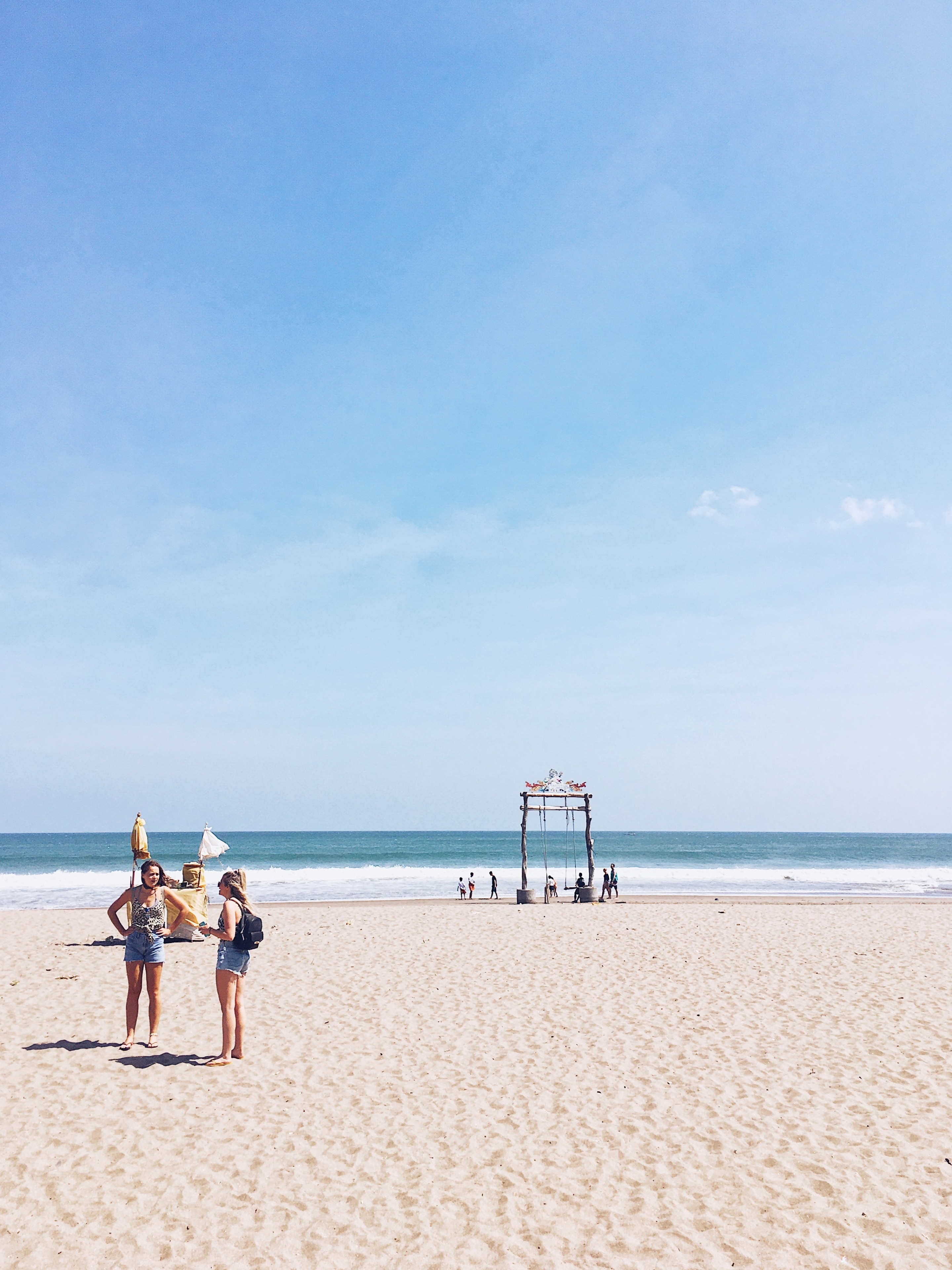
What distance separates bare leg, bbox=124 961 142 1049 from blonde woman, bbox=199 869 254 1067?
1117 mm

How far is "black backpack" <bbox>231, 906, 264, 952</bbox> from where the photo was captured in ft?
27.3

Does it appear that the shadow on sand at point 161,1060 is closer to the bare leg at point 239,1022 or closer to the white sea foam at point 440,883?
the bare leg at point 239,1022

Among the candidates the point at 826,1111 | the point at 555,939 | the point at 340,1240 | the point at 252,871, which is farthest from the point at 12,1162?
the point at 252,871

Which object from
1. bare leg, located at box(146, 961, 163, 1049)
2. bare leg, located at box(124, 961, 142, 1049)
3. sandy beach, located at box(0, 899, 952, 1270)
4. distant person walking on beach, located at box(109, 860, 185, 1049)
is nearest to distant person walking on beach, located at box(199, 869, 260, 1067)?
sandy beach, located at box(0, 899, 952, 1270)

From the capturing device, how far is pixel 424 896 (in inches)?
1352

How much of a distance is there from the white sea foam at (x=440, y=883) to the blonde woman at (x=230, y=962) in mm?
23535

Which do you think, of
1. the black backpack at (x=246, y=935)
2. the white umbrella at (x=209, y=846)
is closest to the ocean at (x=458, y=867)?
the white umbrella at (x=209, y=846)

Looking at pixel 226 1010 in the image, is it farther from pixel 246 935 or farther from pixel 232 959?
pixel 246 935

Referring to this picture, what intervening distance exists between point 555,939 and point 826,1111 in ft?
33.5

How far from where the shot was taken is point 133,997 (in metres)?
9.06

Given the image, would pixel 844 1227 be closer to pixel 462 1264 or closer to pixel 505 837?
pixel 462 1264

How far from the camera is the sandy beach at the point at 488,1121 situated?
531 centimetres

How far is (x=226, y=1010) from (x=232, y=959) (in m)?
0.66

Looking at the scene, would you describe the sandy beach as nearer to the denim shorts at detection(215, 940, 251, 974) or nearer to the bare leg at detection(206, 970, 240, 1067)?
the bare leg at detection(206, 970, 240, 1067)
